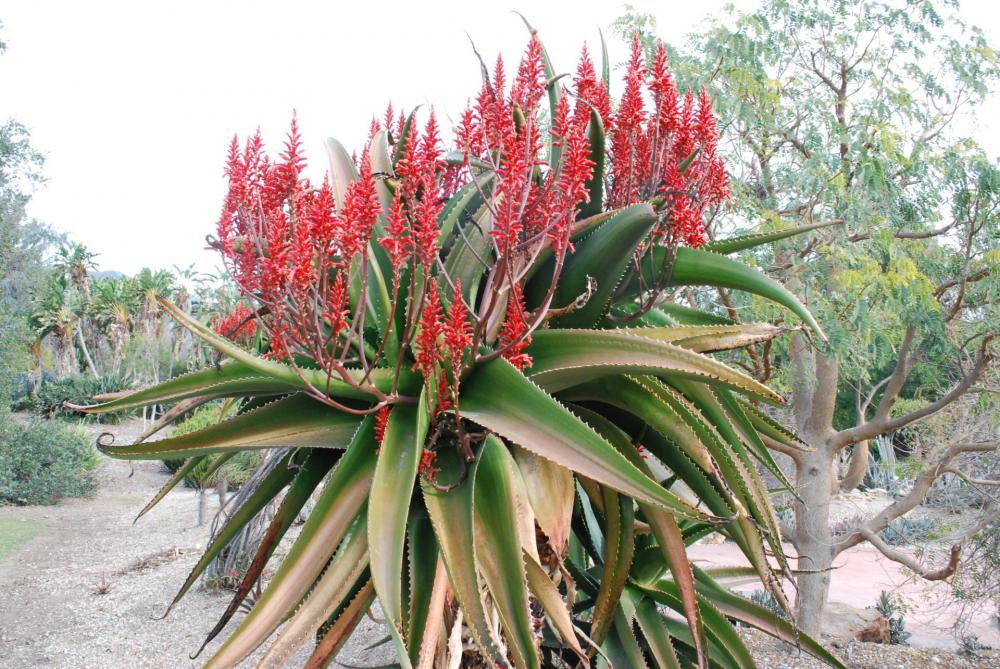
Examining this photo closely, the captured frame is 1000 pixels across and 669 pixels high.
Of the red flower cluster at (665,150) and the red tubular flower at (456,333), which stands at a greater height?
the red flower cluster at (665,150)

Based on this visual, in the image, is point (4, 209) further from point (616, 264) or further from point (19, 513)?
point (616, 264)

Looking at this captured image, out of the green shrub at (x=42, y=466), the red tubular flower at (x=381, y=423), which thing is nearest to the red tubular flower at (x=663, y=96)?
the red tubular flower at (x=381, y=423)

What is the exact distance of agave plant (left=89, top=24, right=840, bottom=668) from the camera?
1.29 m

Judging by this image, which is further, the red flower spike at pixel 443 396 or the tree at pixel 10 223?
the tree at pixel 10 223

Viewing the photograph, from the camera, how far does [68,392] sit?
2658 cm

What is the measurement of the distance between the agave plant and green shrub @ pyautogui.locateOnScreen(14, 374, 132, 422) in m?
25.9

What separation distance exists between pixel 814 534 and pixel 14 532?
486 inches

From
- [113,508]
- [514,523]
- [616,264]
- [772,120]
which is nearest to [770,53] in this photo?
[772,120]

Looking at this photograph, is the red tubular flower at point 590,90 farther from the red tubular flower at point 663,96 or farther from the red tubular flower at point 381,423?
the red tubular flower at point 381,423

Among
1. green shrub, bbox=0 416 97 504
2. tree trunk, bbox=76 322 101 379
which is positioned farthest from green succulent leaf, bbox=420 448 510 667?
tree trunk, bbox=76 322 101 379

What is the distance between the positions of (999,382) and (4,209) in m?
14.1

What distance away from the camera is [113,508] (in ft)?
52.4

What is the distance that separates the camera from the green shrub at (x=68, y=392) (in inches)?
998

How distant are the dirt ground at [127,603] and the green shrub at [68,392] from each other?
11113 mm
